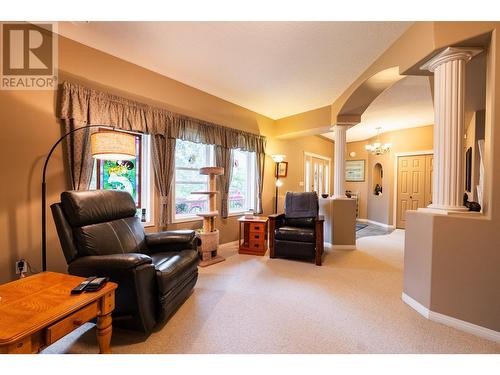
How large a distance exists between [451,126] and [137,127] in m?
3.11

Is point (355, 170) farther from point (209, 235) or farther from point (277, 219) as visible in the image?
point (209, 235)

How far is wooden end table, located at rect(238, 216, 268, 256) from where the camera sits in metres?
3.45

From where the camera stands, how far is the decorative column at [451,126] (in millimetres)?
1751

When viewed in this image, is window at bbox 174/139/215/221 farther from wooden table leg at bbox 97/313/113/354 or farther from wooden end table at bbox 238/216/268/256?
wooden table leg at bbox 97/313/113/354

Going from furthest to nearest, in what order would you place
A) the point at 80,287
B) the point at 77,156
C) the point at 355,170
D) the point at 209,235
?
1. the point at 355,170
2. the point at 209,235
3. the point at 77,156
4. the point at 80,287

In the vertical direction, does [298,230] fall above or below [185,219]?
below

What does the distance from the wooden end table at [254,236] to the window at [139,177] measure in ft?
4.74

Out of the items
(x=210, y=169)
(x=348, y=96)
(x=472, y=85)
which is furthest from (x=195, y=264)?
(x=472, y=85)

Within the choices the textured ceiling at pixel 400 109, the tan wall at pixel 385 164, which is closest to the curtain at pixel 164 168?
the textured ceiling at pixel 400 109

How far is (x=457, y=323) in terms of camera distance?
1684 mm

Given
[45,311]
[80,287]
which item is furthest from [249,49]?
[45,311]

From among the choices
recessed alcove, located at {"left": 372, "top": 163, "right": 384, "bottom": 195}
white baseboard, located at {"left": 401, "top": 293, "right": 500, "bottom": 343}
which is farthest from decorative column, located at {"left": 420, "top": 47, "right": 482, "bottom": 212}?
recessed alcove, located at {"left": 372, "top": 163, "right": 384, "bottom": 195}

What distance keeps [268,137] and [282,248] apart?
8.21 feet
